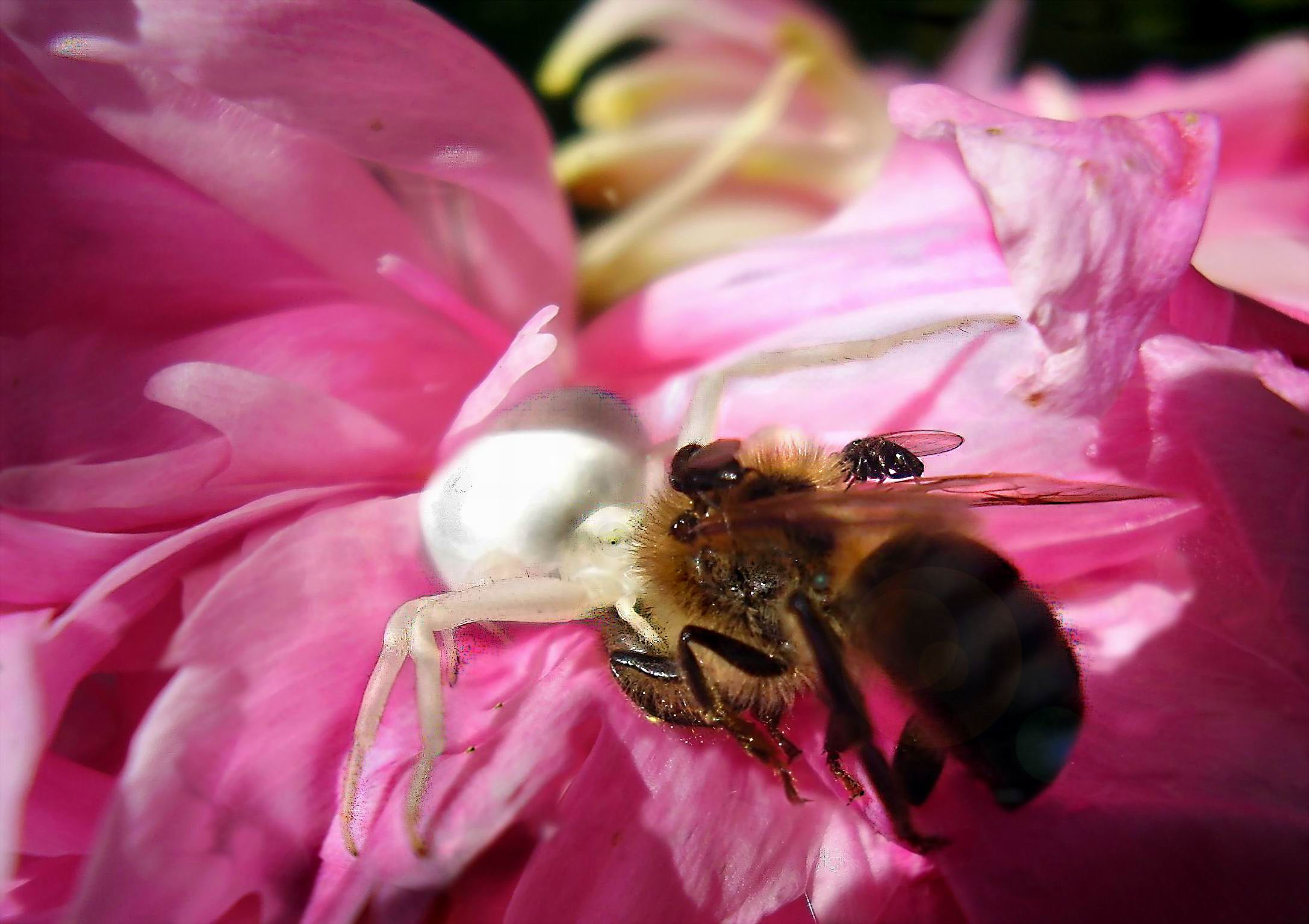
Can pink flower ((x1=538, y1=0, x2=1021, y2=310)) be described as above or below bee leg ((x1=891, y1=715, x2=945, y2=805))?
above

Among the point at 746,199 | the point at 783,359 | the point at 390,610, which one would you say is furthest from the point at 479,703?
the point at 746,199

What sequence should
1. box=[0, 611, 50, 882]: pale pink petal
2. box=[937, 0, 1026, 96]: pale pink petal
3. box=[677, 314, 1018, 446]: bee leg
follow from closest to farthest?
box=[0, 611, 50, 882]: pale pink petal
box=[677, 314, 1018, 446]: bee leg
box=[937, 0, 1026, 96]: pale pink petal

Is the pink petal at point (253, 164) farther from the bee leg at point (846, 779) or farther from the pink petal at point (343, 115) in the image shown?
the bee leg at point (846, 779)

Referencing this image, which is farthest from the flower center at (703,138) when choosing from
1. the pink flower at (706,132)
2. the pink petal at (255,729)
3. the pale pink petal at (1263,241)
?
the pink petal at (255,729)

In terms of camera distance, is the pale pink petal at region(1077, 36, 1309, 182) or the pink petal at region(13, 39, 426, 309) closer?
the pink petal at region(13, 39, 426, 309)

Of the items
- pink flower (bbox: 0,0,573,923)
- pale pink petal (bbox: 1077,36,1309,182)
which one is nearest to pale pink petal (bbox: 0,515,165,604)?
pink flower (bbox: 0,0,573,923)

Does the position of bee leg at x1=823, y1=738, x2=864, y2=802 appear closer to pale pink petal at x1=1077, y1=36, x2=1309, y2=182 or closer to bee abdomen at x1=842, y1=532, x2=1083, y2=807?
bee abdomen at x1=842, y1=532, x2=1083, y2=807
